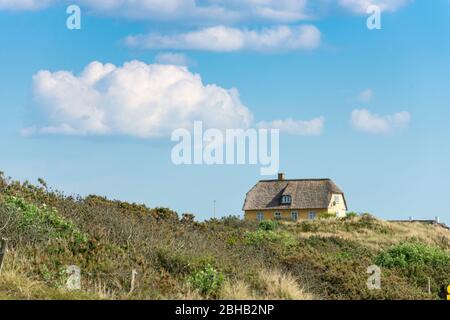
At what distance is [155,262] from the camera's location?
16.2 metres

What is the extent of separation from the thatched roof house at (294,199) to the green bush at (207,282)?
6033cm

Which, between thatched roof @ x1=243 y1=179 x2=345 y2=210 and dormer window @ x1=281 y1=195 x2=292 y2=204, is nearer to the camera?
thatched roof @ x1=243 y1=179 x2=345 y2=210

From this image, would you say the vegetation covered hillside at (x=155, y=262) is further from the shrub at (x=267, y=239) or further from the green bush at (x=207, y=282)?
the shrub at (x=267, y=239)

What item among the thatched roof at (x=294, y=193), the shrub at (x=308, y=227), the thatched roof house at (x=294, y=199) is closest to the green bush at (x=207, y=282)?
the shrub at (x=308, y=227)

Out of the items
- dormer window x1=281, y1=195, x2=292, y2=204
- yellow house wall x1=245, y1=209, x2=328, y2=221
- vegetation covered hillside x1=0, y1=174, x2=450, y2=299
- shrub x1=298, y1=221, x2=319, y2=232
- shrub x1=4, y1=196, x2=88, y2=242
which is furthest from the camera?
dormer window x1=281, y1=195, x2=292, y2=204

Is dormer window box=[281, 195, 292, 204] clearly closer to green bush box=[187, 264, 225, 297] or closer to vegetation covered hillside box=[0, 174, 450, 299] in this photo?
vegetation covered hillside box=[0, 174, 450, 299]

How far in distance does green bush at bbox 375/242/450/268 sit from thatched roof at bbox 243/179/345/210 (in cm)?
4902

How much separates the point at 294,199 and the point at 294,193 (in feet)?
2.53

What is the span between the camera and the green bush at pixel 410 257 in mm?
23984

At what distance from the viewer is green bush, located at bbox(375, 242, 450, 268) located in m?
24.0

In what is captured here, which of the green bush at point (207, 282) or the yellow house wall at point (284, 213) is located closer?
A: the green bush at point (207, 282)

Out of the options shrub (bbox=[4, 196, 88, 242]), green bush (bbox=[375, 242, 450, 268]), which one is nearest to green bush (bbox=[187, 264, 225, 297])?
shrub (bbox=[4, 196, 88, 242])

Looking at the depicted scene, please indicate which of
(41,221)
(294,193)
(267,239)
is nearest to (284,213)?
(294,193)

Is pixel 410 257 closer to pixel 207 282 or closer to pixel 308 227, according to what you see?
pixel 207 282
